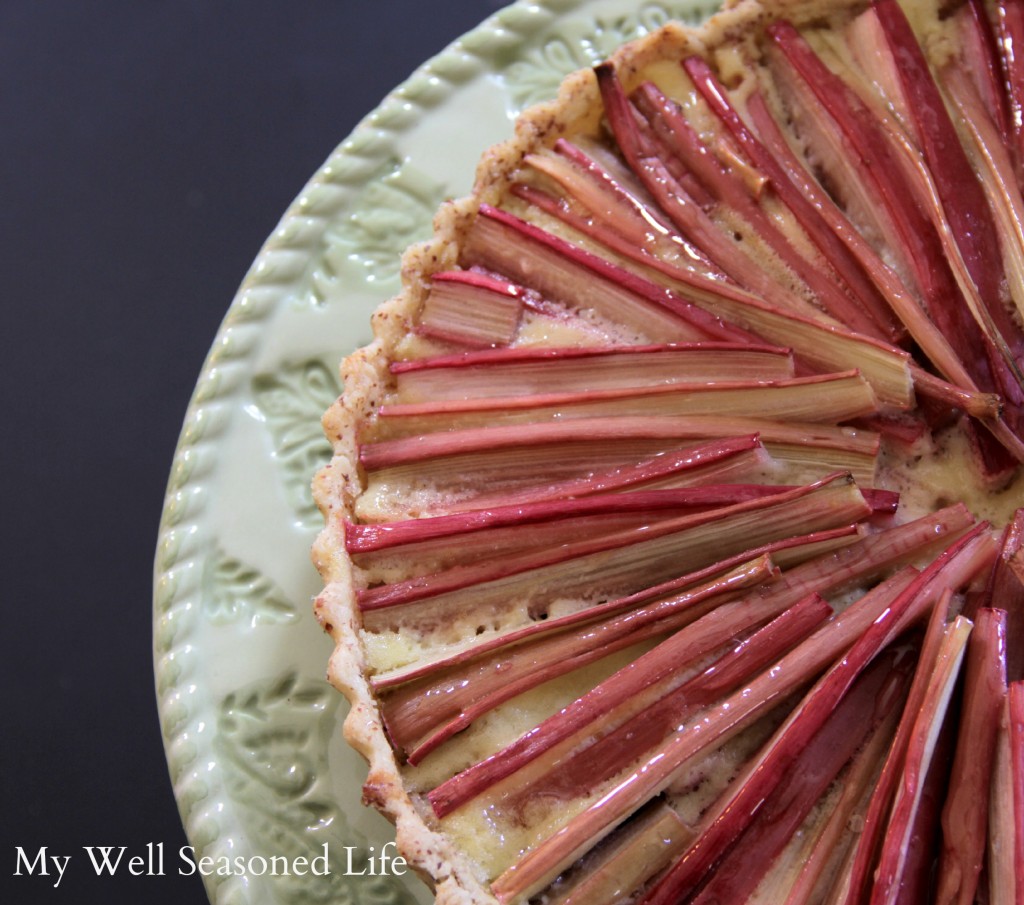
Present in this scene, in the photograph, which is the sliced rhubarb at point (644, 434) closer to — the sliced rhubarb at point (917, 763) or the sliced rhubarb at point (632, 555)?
the sliced rhubarb at point (632, 555)

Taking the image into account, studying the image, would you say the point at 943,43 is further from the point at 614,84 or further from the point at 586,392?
the point at 586,392

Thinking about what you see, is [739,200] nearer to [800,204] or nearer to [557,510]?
[800,204]

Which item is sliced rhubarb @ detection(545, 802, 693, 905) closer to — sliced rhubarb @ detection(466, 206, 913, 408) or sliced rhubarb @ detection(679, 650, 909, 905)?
sliced rhubarb @ detection(679, 650, 909, 905)

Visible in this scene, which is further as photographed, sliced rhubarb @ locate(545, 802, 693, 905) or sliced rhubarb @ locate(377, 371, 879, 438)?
sliced rhubarb @ locate(377, 371, 879, 438)

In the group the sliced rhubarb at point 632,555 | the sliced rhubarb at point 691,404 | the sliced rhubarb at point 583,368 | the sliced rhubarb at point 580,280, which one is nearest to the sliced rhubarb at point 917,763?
the sliced rhubarb at point 632,555

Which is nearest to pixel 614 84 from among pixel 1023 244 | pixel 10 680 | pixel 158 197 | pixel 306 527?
pixel 1023 244

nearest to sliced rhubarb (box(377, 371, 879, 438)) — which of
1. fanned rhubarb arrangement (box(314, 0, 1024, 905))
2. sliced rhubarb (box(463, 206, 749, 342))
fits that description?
fanned rhubarb arrangement (box(314, 0, 1024, 905))
